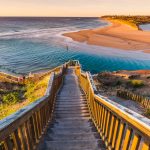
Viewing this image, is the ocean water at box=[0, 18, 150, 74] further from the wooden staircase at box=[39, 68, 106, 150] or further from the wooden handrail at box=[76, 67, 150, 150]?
the wooden handrail at box=[76, 67, 150, 150]

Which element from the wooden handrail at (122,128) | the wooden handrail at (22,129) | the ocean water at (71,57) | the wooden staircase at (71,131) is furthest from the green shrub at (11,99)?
the ocean water at (71,57)

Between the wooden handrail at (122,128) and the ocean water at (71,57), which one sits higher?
the wooden handrail at (122,128)

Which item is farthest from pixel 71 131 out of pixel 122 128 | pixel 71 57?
pixel 71 57

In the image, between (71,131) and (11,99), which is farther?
(11,99)

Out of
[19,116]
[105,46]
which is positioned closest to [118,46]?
[105,46]

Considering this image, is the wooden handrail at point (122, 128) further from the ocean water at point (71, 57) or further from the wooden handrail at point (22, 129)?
the ocean water at point (71, 57)

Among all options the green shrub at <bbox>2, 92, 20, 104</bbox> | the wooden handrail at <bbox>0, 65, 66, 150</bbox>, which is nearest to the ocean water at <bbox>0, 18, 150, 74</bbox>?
the green shrub at <bbox>2, 92, 20, 104</bbox>

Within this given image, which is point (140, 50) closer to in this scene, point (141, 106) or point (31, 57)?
point (31, 57)

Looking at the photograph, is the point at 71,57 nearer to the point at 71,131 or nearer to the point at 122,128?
the point at 71,131
